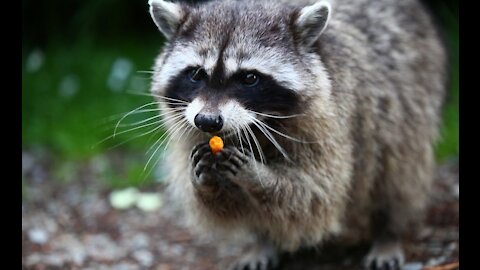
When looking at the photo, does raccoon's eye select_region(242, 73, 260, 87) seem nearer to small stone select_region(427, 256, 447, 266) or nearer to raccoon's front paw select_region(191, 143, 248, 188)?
raccoon's front paw select_region(191, 143, 248, 188)

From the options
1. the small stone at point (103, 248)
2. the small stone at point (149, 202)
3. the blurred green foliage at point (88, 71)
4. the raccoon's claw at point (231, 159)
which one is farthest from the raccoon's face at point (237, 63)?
the blurred green foliage at point (88, 71)

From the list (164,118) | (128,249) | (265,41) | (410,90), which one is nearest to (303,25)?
(265,41)

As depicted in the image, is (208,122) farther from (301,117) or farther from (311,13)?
(311,13)

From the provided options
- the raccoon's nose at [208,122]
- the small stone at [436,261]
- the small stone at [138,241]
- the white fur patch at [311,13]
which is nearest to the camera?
the raccoon's nose at [208,122]

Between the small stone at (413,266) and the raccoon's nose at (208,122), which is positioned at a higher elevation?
the raccoon's nose at (208,122)

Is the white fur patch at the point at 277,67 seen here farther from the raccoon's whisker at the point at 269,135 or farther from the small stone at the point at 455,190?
the small stone at the point at 455,190

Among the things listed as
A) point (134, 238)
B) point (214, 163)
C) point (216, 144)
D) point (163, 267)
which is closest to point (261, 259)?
point (163, 267)
